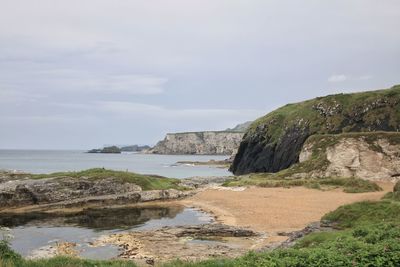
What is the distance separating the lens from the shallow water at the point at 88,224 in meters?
26.3

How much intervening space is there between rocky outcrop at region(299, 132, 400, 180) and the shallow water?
24047 millimetres

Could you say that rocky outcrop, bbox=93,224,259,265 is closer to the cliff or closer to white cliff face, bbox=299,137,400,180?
white cliff face, bbox=299,137,400,180

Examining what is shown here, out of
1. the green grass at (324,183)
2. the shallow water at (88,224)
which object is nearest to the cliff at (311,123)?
the green grass at (324,183)

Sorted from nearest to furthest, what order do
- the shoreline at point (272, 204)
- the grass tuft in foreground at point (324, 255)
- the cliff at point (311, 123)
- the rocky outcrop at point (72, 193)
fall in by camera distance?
the grass tuft in foreground at point (324, 255) < the shoreline at point (272, 204) < the rocky outcrop at point (72, 193) < the cliff at point (311, 123)

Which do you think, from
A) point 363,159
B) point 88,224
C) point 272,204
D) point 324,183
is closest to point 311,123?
point 363,159

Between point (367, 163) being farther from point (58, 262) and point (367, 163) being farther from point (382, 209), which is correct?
point (58, 262)

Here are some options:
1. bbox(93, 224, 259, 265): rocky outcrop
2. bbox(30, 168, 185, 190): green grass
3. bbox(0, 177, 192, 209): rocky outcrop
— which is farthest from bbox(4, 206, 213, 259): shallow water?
bbox(30, 168, 185, 190): green grass

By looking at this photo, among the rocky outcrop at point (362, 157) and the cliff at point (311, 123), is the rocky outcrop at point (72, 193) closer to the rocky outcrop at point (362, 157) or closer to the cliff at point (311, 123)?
the rocky outcrop at point (362, 157)

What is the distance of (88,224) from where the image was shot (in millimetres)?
34625

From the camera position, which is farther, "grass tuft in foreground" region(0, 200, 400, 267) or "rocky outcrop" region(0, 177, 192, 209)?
"rocky outcrop" region(0, 177, 192, 209)

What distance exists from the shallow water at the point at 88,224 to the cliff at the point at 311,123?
4875cm

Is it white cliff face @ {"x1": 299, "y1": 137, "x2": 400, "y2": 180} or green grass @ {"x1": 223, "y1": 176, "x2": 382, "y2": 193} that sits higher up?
white cliff face @ {"x1": 299, "y1": 137, "x2": 400, "y2": 180}

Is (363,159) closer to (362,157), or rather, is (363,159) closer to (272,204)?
(362,157)

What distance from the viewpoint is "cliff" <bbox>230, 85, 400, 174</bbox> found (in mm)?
80500
